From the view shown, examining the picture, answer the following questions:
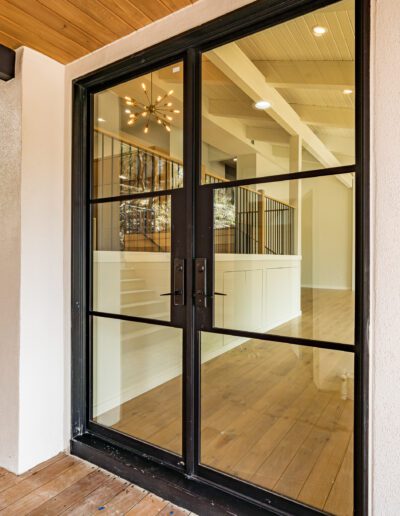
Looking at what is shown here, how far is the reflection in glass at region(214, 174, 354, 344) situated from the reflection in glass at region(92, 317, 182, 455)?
488mm

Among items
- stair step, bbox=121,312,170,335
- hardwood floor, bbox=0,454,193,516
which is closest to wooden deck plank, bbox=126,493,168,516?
hardwood floor, bbox=0,454,193,516

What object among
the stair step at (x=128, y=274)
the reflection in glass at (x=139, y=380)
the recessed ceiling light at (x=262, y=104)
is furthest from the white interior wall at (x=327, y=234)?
the stair step at (x=128, y=274)

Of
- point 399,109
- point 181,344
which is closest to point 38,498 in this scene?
point 181,344

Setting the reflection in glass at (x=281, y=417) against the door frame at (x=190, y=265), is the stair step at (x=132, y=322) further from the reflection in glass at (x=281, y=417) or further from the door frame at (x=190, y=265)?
the reflection in glass at (x=281, y=417)

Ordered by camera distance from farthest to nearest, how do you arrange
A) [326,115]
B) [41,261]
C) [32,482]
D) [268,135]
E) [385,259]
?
[41,261] → [32,482] → [268,135] → [326,115] → [385,259]

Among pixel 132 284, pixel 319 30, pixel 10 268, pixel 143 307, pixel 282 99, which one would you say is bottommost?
pixel 143 307

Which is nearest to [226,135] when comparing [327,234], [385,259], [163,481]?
[327,234]

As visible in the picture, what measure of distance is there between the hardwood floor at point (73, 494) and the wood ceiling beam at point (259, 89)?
2.02m

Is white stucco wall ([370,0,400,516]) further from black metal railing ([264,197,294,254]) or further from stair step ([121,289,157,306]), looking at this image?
stair step ([121,289,157,306])

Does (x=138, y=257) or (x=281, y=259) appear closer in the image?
(x=281, y=259)

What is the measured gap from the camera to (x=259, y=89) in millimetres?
1893

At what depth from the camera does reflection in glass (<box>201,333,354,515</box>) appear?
163cm

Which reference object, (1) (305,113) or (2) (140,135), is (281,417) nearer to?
(1) (305,113)

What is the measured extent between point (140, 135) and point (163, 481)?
2.21m
